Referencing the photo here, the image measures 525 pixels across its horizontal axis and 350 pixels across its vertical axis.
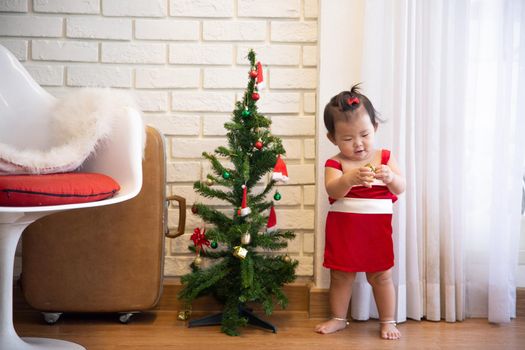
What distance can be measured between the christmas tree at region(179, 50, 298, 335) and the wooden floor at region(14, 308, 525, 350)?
95 millimetres

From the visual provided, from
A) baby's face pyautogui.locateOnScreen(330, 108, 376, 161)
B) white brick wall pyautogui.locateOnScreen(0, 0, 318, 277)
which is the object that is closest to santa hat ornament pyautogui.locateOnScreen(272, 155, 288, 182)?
baby's face pyautogui.locateOnScreen(330, 108, 376, 161)

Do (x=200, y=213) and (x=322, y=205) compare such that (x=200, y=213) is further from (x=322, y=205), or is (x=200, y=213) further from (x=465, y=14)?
(x=465, y=14)

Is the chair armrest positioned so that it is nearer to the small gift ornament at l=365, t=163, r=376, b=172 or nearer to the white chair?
the white chair

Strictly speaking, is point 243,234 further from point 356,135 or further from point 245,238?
point 356,135

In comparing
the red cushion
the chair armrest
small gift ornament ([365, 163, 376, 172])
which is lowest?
the chair armrest

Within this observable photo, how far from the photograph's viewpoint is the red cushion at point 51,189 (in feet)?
4.87

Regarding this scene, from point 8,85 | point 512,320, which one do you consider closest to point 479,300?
point 512,320

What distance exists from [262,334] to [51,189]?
921 millimetres

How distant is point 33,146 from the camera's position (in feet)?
6.58

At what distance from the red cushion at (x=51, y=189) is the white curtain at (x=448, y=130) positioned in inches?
41.4

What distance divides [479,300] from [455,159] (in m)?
0.53

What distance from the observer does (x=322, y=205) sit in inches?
91.4

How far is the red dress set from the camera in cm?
211

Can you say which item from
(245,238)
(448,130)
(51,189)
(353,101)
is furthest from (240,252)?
(448,130)
